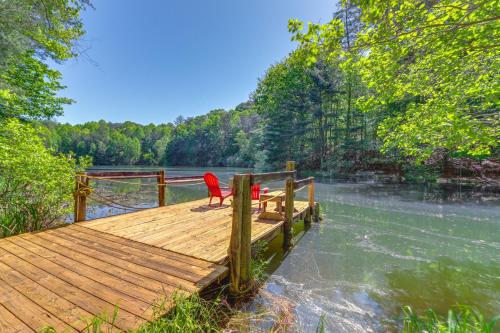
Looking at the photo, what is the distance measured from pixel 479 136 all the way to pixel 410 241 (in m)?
3.36

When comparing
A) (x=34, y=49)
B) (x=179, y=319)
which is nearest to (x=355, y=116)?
(x=34, y=49)

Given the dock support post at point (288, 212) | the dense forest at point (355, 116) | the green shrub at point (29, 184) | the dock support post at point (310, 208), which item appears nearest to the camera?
the dense forest at point (355, 116)

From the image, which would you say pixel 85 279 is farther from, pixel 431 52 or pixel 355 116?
pixel 355 116

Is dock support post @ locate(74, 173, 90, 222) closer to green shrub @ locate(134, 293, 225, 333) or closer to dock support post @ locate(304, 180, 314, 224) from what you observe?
green shrub @ locate(134, 293, 225, 333)

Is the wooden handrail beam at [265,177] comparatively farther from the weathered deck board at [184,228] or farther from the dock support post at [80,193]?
the dock support post at [80,193]

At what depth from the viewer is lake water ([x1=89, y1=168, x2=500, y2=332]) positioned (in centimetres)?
283

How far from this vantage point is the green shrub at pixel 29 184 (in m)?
3.77

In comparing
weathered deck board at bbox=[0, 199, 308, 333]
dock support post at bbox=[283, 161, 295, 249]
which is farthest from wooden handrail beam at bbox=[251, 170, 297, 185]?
weathered deck board at bbox=[0, 199, 308, 333]

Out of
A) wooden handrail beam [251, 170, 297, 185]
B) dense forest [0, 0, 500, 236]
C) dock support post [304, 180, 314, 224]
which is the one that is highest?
dense forest [0, 0, 500, 236]

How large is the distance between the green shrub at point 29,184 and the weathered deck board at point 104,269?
2.05 ft

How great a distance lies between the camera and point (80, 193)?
157 inches

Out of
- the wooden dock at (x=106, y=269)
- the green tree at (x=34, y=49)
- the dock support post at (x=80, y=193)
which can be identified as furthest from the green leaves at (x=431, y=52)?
the green tree at (x=34, y=49)

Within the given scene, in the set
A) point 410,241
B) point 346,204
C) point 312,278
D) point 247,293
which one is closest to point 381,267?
point 312,278

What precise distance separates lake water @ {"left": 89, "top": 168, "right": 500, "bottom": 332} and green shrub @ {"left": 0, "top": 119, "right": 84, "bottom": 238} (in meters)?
3.79
